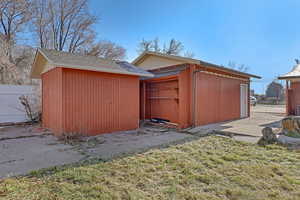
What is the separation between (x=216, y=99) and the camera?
345 inches

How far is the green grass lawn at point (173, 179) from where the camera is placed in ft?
7.82

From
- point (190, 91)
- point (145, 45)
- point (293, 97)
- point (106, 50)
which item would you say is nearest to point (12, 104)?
point (190, 91)

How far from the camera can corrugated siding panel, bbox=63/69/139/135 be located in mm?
5621

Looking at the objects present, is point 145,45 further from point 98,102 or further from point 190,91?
point 98,102

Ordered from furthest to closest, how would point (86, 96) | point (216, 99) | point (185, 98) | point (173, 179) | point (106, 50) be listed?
point (106, 50) → point (216, 99) → point (185, 98) → point (86, 96) → point (173, 179)

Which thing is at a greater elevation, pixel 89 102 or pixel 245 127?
pixel 89 102

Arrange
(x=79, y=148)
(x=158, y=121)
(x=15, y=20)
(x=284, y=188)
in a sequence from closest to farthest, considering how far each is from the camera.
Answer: (x=284, y=188) < (x=79, y=148) < (x=158, y=121) < (x=15, y=20)

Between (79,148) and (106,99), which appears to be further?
(106,99)

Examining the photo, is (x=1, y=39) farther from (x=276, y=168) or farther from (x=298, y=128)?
(x=298, y=128)

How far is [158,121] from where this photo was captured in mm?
8625

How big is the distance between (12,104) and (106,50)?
11.2m

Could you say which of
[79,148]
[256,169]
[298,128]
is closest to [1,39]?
[79,148]

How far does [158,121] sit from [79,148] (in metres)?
4.70

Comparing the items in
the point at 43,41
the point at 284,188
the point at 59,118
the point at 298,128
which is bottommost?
the point at 284,188
